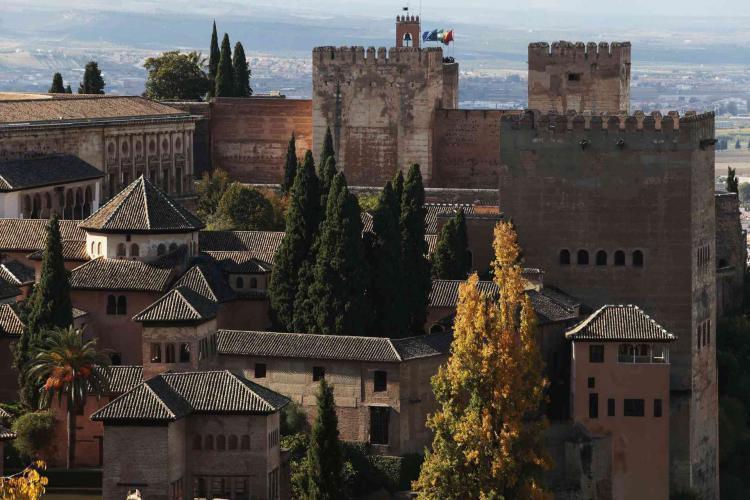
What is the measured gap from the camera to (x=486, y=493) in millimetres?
46875

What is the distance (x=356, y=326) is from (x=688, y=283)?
8979 millimetres

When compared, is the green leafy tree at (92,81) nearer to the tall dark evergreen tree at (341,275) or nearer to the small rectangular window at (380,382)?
the tall dark evergreen tree at (341,275)

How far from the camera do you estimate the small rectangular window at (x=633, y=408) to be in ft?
171

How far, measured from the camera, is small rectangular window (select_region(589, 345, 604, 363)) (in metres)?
52.2

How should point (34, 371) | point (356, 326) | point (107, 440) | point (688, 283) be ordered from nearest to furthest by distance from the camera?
point (107, 440)
point (34, 371)
point (356, 326)
point (688, 283)

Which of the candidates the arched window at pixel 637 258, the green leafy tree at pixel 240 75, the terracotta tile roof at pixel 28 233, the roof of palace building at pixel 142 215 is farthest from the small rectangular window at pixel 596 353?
the green leafy tree at pixel 240 75

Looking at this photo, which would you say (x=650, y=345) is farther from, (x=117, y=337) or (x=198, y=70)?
(x=198, y=70)

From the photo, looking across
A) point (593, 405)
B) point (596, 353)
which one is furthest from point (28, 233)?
point (593, 405)

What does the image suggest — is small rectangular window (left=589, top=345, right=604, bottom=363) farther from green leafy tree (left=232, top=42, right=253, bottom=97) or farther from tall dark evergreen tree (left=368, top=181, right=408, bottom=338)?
green leafy tree (left=232, top=42, right=253, bottom=97)

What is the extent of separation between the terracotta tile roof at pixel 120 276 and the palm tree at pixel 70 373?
4.40 metres

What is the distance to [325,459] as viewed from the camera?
46.7m

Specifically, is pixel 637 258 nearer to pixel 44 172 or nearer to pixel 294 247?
pixel 294 247

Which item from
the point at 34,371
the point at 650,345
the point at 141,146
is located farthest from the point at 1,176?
the point at 650,345

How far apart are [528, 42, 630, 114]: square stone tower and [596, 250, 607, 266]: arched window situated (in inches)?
532
